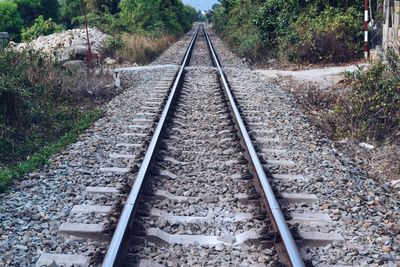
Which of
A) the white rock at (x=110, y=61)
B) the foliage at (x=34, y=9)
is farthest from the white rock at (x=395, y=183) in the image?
the foliage at (x=34, y=9)

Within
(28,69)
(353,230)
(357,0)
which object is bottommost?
(353,230)

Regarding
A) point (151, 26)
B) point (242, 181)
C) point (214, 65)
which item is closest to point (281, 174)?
point (242, 181)

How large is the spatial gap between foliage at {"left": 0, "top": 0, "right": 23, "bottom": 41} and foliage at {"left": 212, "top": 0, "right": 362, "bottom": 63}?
13521 millimetres

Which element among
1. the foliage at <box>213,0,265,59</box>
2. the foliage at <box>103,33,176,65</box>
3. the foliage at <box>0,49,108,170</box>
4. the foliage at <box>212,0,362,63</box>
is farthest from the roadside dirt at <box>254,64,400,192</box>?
the foliage at <box>103,33,176,65</box>

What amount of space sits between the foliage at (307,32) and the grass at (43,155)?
359 inches

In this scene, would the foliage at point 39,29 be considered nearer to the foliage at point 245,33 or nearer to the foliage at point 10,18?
the foliage at point 10,18

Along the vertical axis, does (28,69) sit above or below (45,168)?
above

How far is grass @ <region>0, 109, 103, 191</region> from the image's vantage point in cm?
607

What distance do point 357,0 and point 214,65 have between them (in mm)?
5294

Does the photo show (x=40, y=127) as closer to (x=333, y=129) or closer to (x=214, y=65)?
(x=333, y=129)

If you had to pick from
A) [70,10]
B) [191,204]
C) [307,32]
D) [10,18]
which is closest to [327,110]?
[191,204]

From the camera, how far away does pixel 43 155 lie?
6.97 metres

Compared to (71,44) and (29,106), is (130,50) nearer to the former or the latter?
(71,44)

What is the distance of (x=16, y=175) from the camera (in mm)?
6098
